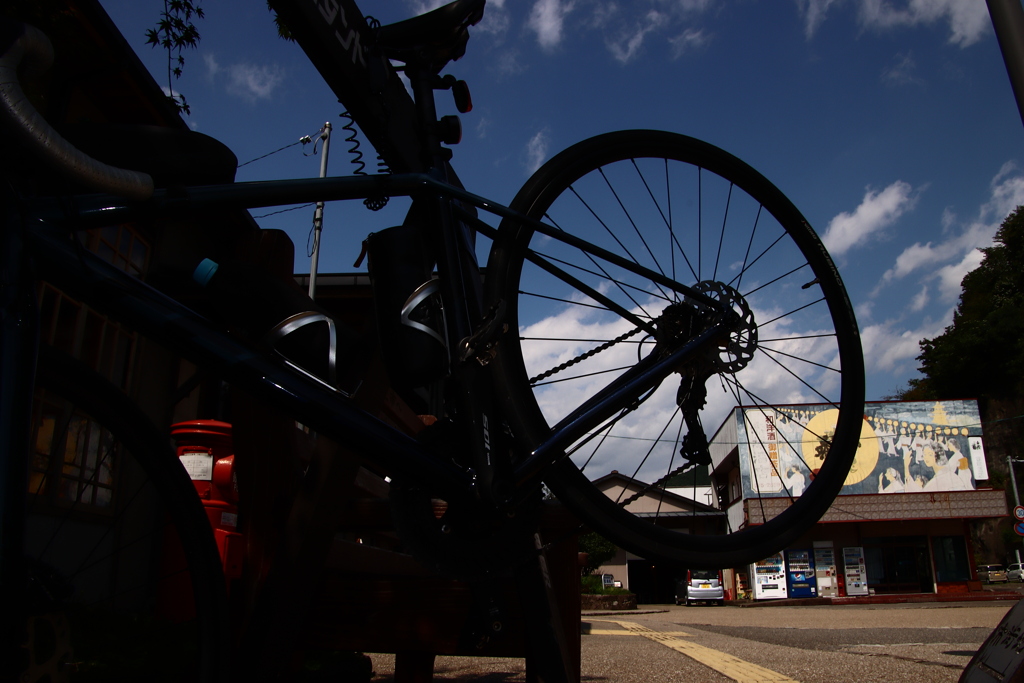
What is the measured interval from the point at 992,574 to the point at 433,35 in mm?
52958

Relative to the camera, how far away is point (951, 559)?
90.9 ft

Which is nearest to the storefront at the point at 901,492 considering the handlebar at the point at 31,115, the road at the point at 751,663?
the road at the point at 751,663

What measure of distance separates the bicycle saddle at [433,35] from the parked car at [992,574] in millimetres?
48346

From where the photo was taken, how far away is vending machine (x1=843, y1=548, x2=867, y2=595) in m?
26.9

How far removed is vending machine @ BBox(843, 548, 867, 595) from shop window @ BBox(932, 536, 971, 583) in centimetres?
317

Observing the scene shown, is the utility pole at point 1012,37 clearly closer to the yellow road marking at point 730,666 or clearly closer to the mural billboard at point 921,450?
the yellow road marking at point 730,666

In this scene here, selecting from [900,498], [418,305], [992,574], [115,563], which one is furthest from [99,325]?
[992,574]

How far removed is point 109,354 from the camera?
4707 mm

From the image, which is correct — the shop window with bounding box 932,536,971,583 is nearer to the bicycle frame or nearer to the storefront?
the storefront

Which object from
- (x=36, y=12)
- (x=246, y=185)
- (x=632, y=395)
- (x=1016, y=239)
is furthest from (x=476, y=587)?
(x=1016, y=239)

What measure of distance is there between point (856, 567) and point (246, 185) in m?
31.8

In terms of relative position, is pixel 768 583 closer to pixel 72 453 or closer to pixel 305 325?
pixel 72 453

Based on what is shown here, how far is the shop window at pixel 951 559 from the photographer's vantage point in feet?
90.0

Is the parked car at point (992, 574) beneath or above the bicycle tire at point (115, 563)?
beneath
